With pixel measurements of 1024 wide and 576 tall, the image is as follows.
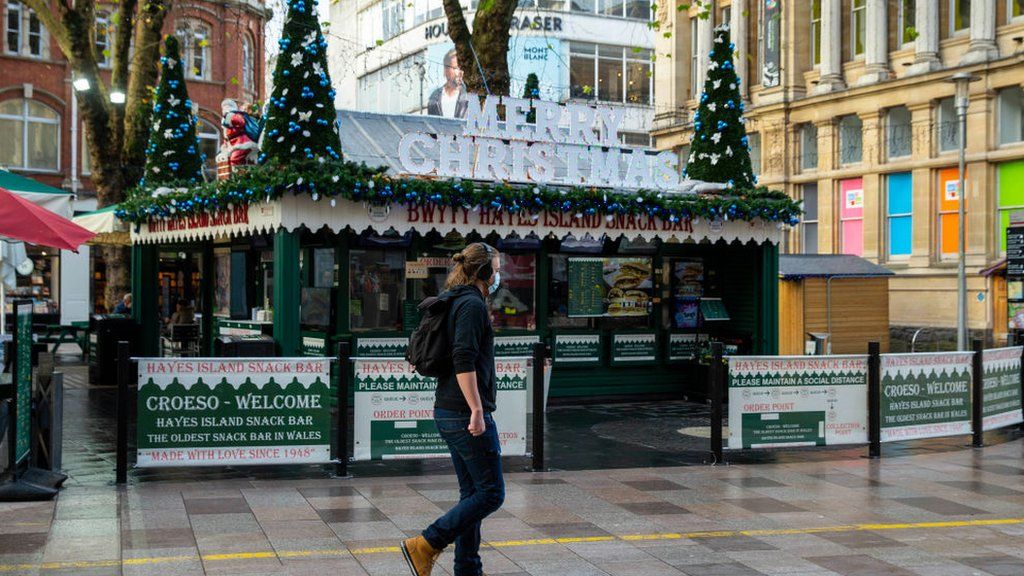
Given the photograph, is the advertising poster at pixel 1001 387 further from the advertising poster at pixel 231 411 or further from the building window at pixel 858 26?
the building window at pixel 858 26

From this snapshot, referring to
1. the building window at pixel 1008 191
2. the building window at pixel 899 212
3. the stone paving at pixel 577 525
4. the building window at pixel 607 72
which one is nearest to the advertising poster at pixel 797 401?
the stone paving at pixel 577 525

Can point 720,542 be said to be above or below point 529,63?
below

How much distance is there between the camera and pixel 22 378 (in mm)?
9164

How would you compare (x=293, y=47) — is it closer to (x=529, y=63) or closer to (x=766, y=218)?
(x=766, y=218)

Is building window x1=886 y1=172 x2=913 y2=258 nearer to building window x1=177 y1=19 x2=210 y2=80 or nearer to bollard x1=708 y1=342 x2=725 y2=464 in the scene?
building window x1=177 y1=19 x2=210 y2=80

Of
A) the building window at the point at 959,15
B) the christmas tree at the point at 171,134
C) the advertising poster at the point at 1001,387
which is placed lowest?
the advertising poster at the point at 1001,387

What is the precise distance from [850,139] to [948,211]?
516 centimetres

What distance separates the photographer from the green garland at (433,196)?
13.8m

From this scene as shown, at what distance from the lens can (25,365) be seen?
923 centimetres

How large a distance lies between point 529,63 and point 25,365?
44014mm

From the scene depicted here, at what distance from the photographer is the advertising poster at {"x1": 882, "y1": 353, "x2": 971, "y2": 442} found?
12.0m

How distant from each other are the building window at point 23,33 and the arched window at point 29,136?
1.75 meters

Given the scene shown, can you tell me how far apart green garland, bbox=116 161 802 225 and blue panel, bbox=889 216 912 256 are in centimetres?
1885

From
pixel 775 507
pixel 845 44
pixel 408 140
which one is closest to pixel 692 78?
pixel 845 44
